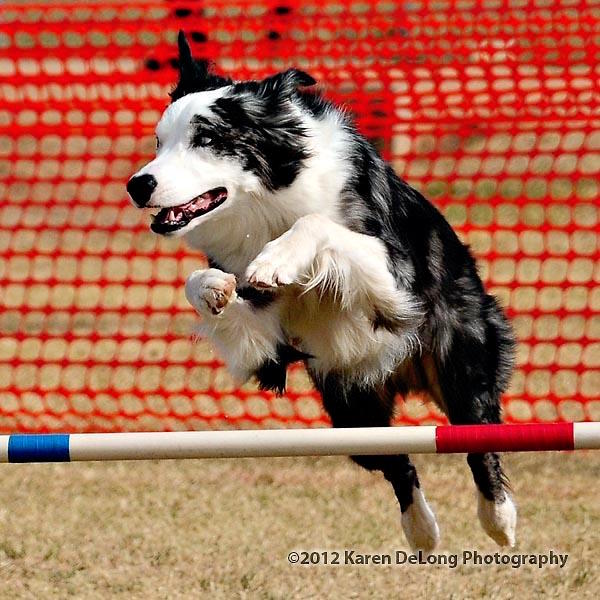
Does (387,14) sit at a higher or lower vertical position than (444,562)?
higher

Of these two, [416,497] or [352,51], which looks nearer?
[416,497]

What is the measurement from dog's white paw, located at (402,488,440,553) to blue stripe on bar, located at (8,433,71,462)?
167 cm

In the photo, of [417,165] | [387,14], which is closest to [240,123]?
[387,14]

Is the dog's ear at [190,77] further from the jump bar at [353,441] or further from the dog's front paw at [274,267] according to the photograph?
Result: the jump bar at [353,441]

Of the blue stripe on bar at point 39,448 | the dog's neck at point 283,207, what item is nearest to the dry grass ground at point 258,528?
the blue stripe on bar at point 39,448

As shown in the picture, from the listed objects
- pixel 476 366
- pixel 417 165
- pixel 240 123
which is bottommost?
pixel 417 165

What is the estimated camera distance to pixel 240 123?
418 centimetres

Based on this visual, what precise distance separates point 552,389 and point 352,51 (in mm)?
2242

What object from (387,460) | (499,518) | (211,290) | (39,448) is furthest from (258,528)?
(39,448)

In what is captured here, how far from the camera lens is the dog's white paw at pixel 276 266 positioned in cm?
386

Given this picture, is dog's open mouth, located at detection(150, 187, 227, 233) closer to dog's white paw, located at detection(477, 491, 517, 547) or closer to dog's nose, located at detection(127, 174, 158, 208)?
dog's nose, located at detection(127, 174, 158, 208)

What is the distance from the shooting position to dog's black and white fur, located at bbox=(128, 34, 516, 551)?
407 centimetres

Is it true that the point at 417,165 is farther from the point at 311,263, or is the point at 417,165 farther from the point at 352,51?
the point at 311,263

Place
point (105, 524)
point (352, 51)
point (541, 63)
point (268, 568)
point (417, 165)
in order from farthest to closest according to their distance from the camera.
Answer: point (417, 165) < point (352, 51) < point (541, 63) < point (105, 524) < point (268, 568)
